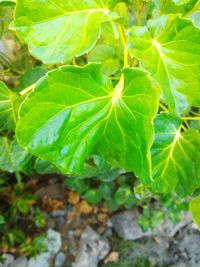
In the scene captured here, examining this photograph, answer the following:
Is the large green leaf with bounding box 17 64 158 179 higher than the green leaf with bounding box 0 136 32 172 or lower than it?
higher

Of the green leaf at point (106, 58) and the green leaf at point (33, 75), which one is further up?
the green leaf at point (106, 58)

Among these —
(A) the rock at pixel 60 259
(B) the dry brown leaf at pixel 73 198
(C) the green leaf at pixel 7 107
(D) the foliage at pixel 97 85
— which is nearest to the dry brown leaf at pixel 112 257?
(A) the rock at pixel 60 259

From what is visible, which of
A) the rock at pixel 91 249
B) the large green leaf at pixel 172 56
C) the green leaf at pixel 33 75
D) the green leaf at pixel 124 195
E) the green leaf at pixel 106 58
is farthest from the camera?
the rock at pixel 91 249

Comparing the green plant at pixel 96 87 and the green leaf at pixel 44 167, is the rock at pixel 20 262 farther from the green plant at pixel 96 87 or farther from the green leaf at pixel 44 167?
the green plant at pixel 96 87

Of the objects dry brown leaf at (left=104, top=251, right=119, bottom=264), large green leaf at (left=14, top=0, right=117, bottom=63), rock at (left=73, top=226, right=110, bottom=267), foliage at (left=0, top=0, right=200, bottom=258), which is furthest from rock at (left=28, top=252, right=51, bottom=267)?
large green leaf at (left=14, top=0, right=117, bottom=63)

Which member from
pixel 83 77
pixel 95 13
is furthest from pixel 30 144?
pixel 95 13

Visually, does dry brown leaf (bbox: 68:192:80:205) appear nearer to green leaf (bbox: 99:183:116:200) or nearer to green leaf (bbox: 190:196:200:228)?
green leaf (bbox: 99:183:116:200)
